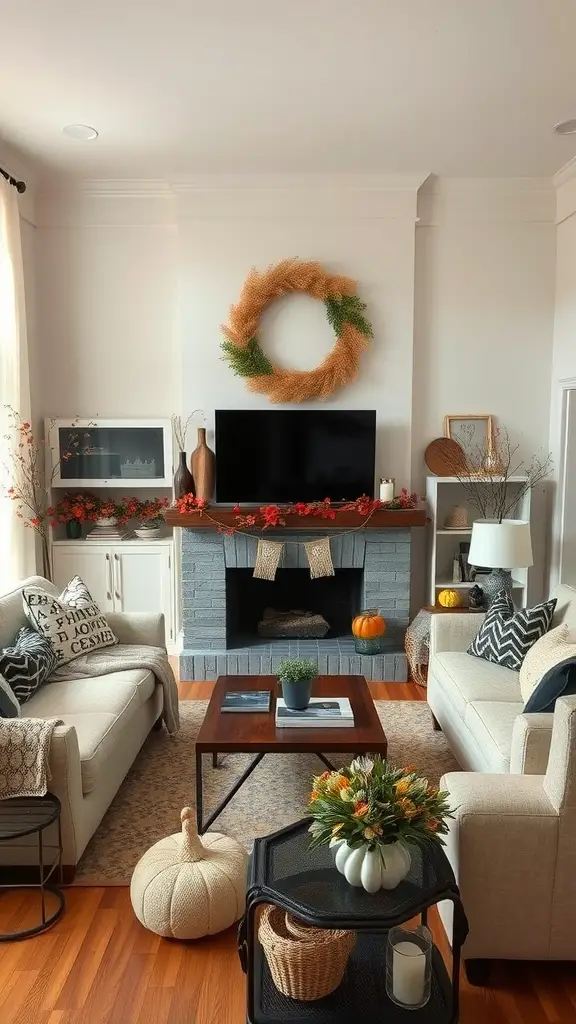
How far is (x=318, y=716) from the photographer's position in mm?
3014

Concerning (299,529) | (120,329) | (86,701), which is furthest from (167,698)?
(120,329)

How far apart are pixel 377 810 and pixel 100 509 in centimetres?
373

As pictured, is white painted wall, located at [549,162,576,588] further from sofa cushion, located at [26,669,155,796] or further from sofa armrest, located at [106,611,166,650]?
sofa cushion, located at [26,669,155,796]

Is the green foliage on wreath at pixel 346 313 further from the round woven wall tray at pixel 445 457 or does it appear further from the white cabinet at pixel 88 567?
the white cabinet at pixel 88 567

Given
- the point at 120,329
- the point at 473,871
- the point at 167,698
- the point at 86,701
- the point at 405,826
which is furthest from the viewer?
the point at 120,329

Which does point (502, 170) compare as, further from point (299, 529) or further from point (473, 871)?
point (473, 871)

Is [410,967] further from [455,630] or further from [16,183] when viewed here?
[16,183]

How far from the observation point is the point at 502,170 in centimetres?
467

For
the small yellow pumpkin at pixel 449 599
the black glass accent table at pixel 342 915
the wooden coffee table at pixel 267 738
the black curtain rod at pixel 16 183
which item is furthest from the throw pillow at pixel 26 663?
the black curtain rod at pixel 16 183

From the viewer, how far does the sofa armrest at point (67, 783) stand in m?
2.47

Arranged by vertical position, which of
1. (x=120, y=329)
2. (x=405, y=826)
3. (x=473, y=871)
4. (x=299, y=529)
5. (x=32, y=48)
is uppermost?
(x=32, y=48)

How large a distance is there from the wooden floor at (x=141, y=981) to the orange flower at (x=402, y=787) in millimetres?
711

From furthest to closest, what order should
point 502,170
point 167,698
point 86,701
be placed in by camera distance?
point 502,170
point 167,698
point 86,701

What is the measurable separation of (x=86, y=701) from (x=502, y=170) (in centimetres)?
398
